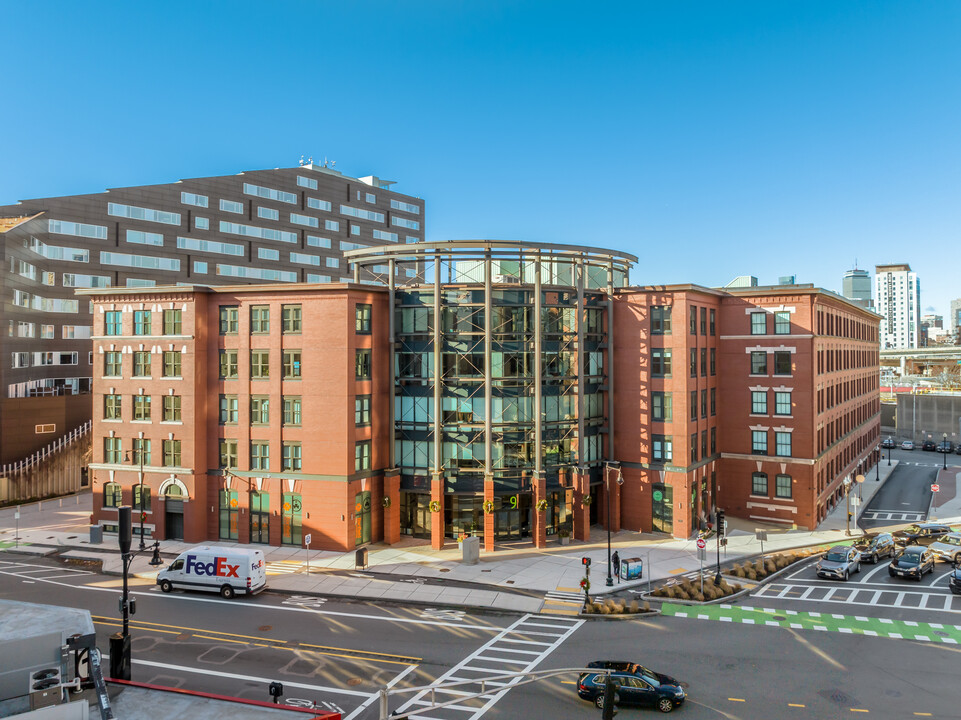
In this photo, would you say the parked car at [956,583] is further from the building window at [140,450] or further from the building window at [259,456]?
the building window at [140,450]

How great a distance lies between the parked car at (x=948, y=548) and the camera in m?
42.9

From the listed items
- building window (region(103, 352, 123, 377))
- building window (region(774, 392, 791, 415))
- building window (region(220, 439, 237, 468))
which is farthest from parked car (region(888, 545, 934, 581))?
building window (region(103, 352, 123, 377))

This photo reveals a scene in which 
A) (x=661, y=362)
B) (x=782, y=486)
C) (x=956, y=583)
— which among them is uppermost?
(x=661, y=362)

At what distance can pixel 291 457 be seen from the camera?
44.8 meters

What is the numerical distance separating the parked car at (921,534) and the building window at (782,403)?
462 inches

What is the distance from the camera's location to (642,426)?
48.8 metres

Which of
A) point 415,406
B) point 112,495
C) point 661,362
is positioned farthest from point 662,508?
point 112,495

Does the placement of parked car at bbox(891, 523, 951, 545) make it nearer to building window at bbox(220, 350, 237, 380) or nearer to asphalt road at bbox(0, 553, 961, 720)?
asphalt road at bbox(0, 553, 961, 720)

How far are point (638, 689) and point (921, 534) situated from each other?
38411 millimetres

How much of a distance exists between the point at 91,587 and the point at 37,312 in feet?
144

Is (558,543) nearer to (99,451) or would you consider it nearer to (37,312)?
(99,451)

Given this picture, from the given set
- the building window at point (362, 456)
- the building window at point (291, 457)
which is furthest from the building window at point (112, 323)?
the building window at point (362, 456)

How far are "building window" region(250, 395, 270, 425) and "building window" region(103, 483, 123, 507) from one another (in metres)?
11.9

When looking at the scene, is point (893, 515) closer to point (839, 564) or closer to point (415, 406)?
point (839, 564)
